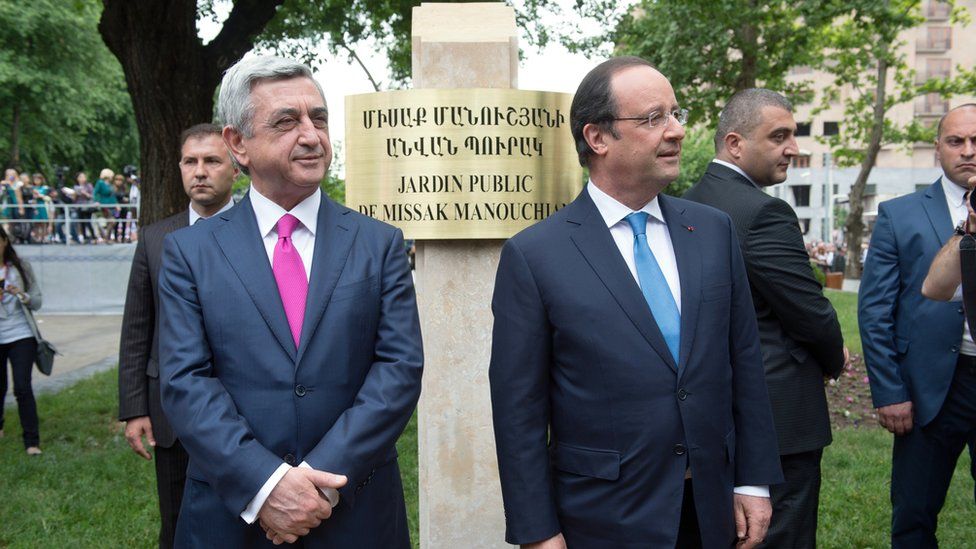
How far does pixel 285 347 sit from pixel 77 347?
581 inches

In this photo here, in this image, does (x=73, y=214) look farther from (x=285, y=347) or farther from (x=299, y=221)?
(x=285, y=347)

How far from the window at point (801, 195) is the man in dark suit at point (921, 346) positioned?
237ft

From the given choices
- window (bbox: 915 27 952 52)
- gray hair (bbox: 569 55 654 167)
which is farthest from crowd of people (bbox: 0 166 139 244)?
window (bbox: 915 27 952 52)

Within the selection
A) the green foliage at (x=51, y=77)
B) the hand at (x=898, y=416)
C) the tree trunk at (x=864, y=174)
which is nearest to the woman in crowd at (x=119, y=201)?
the green foliage at (x=51, y=77)

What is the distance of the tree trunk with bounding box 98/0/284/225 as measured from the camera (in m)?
8.44

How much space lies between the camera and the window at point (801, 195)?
7281cm

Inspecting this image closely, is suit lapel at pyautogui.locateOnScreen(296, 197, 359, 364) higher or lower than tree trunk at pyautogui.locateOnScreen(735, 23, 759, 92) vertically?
lower

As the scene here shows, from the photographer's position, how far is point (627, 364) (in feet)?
8.30

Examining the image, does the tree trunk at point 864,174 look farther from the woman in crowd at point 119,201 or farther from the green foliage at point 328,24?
the woman in crowd at point 119,201

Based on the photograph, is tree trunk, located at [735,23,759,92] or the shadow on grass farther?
tree trunk, located at [735,23,759,92]

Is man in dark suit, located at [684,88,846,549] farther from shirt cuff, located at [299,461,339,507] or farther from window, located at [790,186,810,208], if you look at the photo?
window, located at [790,186,810,208]

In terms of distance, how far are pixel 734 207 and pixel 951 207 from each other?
1.29 metres

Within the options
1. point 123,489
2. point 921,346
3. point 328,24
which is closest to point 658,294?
point 921,346

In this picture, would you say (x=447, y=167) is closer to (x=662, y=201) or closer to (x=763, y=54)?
(x=662, y=201)
